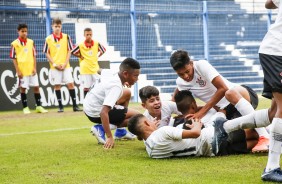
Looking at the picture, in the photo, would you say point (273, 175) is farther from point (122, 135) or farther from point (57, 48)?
point (57, 48)

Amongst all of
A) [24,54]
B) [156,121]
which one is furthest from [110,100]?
[24,54]

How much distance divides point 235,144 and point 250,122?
61cm

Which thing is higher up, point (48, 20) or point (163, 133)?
point (48, 20)

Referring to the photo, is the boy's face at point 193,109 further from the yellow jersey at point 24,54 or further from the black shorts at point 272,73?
the yellow jersey at point 24,54

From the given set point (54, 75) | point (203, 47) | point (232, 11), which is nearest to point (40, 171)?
point (54, 75)

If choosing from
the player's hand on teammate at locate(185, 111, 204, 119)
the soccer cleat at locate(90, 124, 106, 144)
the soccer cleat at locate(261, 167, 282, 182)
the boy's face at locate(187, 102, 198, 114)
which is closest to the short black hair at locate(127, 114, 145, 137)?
the player's hand on teammate at locate(185, 111, 204, 119)

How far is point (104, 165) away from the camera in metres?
5.50

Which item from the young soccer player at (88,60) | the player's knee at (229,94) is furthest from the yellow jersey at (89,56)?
the player's knee at (229,94)

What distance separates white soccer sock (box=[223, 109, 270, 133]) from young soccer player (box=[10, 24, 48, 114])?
30.0 ft

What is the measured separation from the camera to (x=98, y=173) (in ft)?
16.5

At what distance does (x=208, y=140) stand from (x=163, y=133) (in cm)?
44

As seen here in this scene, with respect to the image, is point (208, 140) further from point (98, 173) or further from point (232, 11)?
point (232, 11)

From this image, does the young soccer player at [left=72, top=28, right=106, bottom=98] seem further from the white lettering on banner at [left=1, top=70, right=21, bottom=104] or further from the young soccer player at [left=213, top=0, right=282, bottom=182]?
the young soccer player at [left=213, top=0, right=282, bottom=182]

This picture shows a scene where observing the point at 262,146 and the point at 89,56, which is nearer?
the point at 262,146
